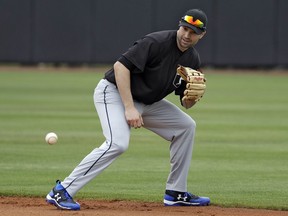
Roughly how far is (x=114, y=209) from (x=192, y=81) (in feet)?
4.41

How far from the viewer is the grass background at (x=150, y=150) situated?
858 cm

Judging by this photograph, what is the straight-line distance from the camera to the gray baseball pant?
7.01 meters

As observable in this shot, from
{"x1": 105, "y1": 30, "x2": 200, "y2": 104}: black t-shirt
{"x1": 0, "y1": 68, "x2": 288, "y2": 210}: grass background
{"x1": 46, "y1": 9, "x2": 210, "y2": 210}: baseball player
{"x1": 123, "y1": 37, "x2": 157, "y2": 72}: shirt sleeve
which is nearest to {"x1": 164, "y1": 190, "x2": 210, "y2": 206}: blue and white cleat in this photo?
{"x1": 46, "y1": 9, "x2": 210, "y2": 210}: baseball player

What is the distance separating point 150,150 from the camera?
11.7 meters

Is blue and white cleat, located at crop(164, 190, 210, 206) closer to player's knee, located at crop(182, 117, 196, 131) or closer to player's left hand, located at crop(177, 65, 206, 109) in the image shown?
player's knee, located at crop(182, 117, 196, 131)

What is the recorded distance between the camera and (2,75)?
27.4 metres

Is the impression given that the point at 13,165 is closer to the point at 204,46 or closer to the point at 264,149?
the point at 264,149

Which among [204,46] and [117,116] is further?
[204,46]

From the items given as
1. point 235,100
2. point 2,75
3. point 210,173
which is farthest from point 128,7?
point 210,173

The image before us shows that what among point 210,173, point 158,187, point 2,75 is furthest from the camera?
point 2,75

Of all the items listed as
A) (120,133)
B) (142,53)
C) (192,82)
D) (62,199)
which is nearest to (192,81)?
(192,82)

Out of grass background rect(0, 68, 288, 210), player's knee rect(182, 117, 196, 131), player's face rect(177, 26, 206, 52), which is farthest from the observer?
grass background rect(0, 68, 288, 210)

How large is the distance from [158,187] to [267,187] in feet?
3.84

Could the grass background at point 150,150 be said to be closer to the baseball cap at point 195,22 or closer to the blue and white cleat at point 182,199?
the blue and white cleat at point 182,199
